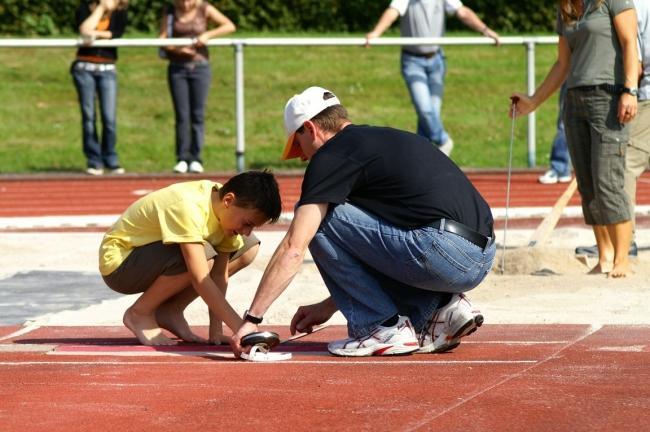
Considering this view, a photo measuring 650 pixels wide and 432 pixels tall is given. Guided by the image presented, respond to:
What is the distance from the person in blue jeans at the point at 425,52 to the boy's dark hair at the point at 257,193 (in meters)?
8.71

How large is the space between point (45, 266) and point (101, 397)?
443 cm

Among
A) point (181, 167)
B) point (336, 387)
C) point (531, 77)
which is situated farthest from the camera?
point (181, 167)

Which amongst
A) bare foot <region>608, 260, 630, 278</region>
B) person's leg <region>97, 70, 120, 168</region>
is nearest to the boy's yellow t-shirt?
bare foot <region>608, 260, 630, 278</region>

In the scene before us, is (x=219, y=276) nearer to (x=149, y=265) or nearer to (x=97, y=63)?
(x=149, y=265)

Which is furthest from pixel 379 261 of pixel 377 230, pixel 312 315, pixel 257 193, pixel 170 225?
pixel 170 225

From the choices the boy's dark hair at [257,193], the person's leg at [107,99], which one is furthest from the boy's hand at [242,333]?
the person's leg at [107,99]

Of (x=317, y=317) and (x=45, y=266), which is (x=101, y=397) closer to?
(x=317, y=317)

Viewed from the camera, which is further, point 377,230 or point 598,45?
point 598,45

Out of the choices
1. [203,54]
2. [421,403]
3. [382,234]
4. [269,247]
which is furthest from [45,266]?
[203,54]

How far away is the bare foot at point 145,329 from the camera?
6875mm

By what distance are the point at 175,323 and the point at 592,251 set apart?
3.79 m

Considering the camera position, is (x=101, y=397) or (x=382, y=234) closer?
(x=101, y=397)

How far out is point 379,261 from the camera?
6324 mm

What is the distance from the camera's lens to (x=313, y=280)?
29.7ft
